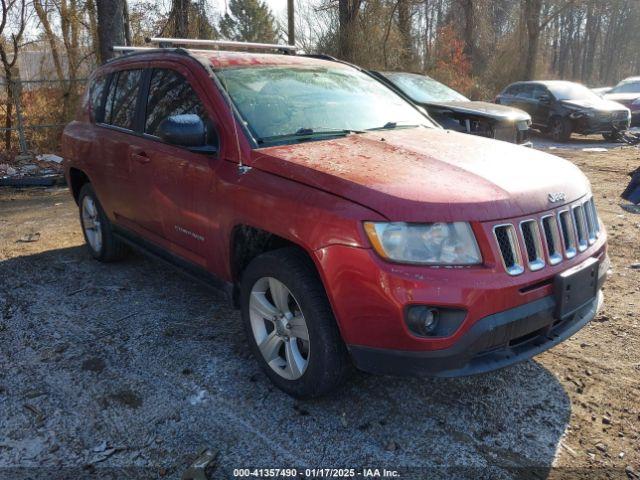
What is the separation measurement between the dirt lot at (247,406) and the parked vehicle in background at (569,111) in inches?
443

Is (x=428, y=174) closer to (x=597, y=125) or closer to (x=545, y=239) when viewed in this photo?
(x=545, y=239)

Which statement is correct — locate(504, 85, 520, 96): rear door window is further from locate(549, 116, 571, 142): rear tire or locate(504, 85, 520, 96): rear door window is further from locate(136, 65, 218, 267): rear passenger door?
locate(136, 65, 218, 267): rear passenger door

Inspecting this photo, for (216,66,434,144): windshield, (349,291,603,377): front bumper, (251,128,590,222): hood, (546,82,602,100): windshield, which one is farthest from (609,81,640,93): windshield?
(349,291,603,377): front bumper

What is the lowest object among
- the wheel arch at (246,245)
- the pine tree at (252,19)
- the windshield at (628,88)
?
the wheel arch at (246,245)

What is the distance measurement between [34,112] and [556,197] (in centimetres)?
1204

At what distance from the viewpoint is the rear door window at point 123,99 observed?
4332mm

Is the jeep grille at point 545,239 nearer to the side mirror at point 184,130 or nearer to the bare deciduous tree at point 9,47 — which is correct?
the side mirror at point 184,130

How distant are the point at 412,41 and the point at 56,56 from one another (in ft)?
42.1

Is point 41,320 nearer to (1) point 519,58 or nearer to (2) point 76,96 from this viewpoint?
(2) point 76,96

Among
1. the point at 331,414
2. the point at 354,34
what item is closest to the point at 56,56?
the point at 354,34

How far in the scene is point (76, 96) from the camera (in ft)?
40.3

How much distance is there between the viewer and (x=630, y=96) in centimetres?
1819

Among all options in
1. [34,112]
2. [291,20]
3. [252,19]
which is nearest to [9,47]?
[34,112]

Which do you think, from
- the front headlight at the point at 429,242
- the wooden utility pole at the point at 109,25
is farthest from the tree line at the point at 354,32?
the front headlight at the point at 429,242
